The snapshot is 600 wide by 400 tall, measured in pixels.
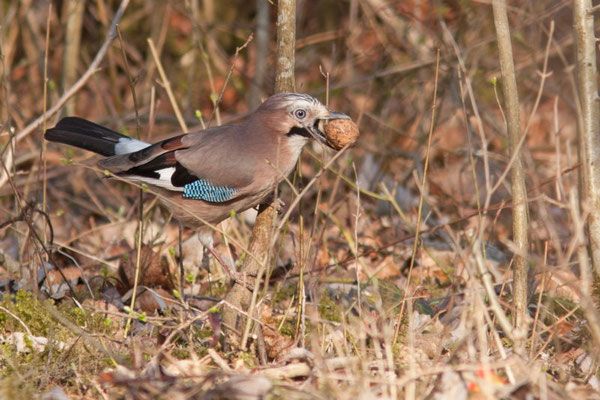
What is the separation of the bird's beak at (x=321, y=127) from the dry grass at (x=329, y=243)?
0.56ft

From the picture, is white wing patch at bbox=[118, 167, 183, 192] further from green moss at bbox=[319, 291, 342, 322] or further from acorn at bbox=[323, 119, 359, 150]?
green moss at bbox=[319, 291, 342, 322]

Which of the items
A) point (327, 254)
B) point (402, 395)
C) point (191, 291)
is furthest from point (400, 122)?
point (402, 395)

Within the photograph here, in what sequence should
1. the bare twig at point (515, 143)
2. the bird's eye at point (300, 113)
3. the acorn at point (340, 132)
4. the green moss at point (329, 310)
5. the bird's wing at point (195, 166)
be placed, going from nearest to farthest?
the bare twig at point (515, 143)
the acorn at point (340, 132)
the bird's eye at point (300, 113)
the bird's wing at point (195, 166)
the green moss at point (329, 310)

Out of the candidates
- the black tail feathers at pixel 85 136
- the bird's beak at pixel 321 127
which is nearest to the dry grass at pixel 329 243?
the bird's beak at pixel 321 127

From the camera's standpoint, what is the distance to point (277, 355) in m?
3.77

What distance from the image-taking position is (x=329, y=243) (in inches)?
244

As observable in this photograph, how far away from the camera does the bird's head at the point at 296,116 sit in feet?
13.5

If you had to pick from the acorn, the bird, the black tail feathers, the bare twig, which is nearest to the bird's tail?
the black tail feathers

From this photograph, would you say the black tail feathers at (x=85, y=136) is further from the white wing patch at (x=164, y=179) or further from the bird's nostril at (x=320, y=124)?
the bird's nostril at (x=320, y=124)

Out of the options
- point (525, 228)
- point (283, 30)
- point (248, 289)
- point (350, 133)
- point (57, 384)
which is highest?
point (283, 30)

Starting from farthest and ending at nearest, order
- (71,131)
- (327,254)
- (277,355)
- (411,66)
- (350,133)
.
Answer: (411,66) < (327,254) < (71,131) < (350,133) < (277,355)

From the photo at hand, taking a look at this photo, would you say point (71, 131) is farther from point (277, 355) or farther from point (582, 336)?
point (582, 336)

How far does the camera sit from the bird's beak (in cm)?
421

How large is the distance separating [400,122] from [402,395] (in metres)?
5.61
